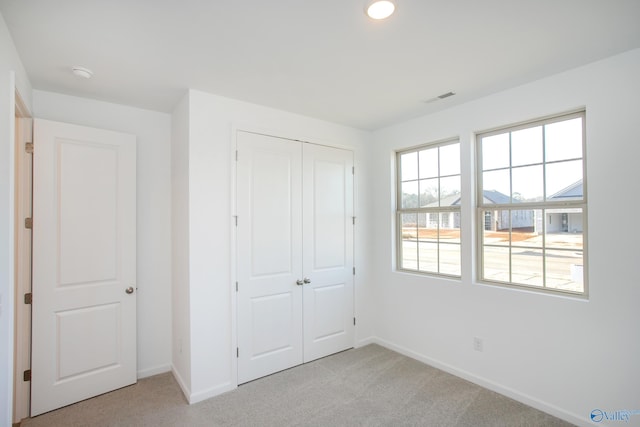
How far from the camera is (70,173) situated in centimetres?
262

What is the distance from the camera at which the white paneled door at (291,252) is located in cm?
293

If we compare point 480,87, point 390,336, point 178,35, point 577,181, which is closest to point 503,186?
point 577,181

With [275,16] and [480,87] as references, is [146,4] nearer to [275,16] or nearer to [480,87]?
[275,16]

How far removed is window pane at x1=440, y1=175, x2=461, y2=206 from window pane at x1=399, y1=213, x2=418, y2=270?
0.40m

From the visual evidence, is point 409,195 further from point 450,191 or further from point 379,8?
point 379,8

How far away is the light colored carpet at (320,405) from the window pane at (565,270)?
100cm

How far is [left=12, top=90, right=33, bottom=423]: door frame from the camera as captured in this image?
2361 mm

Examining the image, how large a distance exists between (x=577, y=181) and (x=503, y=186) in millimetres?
534

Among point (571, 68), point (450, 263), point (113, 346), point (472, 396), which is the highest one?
point (571, 68)

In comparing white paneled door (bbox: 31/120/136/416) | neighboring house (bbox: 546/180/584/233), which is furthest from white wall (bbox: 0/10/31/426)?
neighboring house (bbox: 546/180/584/233)

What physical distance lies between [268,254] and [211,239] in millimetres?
585

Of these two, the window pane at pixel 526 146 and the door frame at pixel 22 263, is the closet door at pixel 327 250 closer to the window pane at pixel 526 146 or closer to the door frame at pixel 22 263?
the window pane at pixel 526 146

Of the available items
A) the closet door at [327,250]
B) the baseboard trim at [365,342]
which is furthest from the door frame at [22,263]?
the baseboard trim at [365,342]

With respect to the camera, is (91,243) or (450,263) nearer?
(91,243)
